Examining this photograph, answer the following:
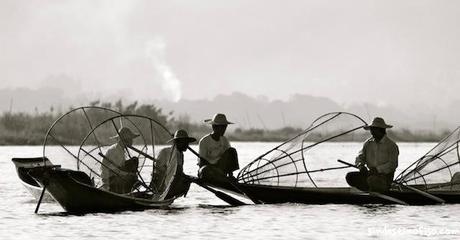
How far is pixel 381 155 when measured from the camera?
15.3m

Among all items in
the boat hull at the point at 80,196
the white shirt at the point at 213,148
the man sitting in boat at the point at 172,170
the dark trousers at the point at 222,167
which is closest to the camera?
the boat hull at the point at 80,196

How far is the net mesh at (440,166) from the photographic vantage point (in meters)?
16.3

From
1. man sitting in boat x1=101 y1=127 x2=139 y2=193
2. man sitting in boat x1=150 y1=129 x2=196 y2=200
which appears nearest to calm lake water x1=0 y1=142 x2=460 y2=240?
man sitting in boat x1=150 y1=129 x2=196 y2=200

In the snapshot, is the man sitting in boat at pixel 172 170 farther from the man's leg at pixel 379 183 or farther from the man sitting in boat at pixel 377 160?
the man's leg at pixel 379 183

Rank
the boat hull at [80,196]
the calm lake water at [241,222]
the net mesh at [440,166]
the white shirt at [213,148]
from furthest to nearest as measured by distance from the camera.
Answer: the net mesh at [440,166] → the white shirt at [213,148] → the boat hull at [80,196] → the calm lake water at [241,222]

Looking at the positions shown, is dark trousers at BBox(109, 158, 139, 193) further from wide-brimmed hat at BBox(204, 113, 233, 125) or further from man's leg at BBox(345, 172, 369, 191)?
man's leg at BBox(345, 172, 369, 191)

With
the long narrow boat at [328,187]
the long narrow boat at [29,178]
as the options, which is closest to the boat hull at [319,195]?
the long narrow boat at [328,187]

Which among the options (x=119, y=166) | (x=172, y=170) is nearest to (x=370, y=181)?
(x=172, y=170)

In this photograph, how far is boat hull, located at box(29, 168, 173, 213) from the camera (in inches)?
530

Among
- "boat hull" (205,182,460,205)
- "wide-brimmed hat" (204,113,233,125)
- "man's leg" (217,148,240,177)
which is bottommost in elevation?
"boat hull" (205,182,460,205)

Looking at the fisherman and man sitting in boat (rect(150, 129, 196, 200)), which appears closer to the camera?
man sitting in boat (rect(150, 129, 196, 200))

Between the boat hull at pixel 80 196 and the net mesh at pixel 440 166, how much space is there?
4.48m

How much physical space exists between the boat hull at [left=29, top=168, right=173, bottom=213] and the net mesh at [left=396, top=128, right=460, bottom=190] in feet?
14.7

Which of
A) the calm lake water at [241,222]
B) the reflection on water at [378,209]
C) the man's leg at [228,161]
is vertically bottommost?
the calm lake water at [241,222]
